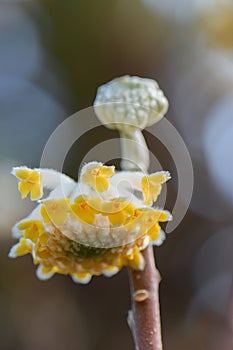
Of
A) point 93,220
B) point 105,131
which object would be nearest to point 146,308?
point 93,220

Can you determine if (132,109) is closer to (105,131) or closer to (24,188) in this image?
(24,188)

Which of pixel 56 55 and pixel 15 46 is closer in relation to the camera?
pixel 56 55

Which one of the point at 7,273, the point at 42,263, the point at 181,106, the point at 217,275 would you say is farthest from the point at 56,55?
the point at 42,263

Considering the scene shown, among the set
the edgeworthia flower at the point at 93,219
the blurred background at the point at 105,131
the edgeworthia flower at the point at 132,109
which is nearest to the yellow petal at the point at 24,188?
the edgeworthia flower at the point at 93,219

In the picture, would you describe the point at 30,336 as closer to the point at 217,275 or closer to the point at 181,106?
the point at 217,275

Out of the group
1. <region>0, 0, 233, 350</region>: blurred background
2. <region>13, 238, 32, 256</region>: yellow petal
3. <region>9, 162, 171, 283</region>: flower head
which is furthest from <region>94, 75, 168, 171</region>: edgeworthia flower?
<region>0, 0, 233, 350</region>: blurred background

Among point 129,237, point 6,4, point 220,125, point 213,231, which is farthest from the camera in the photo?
point 6,4
